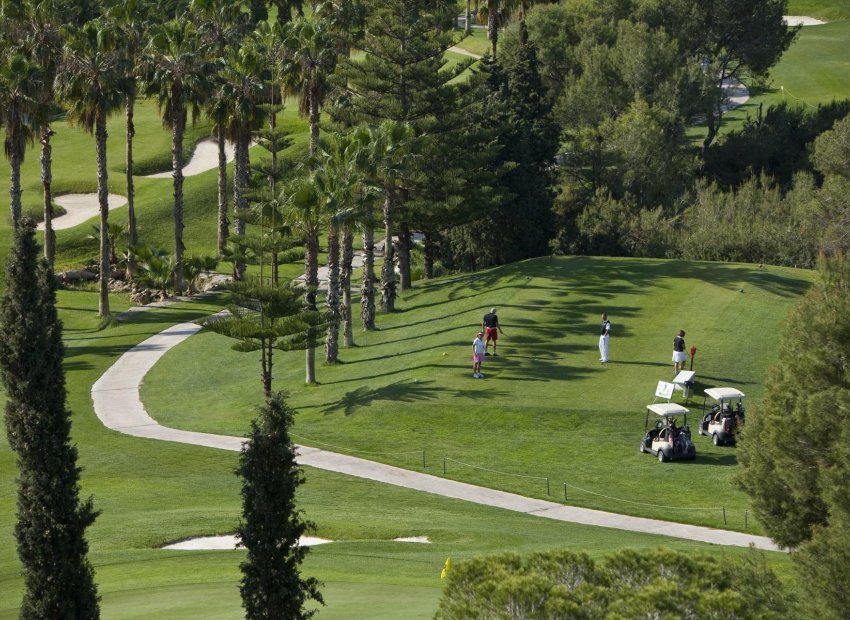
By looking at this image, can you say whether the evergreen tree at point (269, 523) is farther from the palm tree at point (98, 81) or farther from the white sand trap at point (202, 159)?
the white sand trap at point (202, 159)

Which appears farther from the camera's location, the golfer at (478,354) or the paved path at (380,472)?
the golfer at (478,354)

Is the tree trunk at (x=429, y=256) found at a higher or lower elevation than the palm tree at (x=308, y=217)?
lower

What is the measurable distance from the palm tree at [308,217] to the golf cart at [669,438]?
40.8ft

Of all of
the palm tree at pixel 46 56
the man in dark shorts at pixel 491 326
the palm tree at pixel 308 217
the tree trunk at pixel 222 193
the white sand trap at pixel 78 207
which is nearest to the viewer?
the palm tree at pixel 308 217

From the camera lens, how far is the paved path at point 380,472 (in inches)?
1240

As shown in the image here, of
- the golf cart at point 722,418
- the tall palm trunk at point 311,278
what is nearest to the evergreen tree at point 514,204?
the tall palm trunk at point 311,278

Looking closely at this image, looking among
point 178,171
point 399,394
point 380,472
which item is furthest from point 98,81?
point 380,472

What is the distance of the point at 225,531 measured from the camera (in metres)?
30.3

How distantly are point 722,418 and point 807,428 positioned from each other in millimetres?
14962

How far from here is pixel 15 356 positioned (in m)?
19.5

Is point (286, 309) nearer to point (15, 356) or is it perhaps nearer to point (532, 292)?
point (532, 292)

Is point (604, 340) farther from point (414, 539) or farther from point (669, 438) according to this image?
point (414, 539)

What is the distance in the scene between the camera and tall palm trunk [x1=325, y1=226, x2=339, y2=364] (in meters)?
45.9

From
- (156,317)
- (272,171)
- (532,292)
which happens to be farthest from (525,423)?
(156,317)
